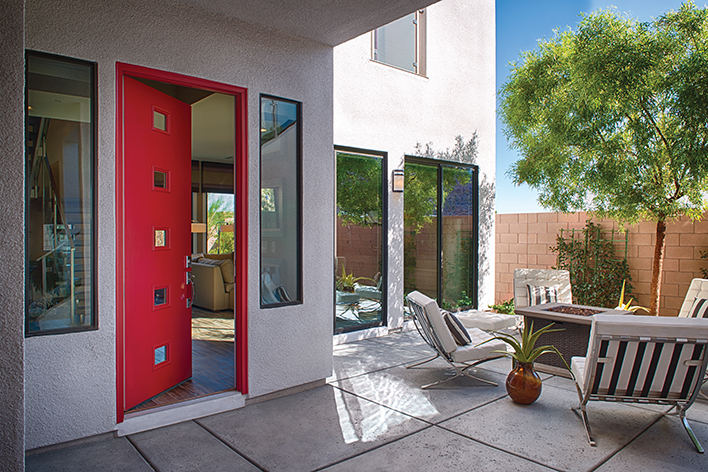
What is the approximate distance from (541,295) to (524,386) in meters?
2.91

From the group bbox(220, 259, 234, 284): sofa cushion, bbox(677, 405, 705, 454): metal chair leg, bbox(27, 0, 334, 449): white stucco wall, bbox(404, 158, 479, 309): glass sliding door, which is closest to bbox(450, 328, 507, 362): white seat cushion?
bbox(27, 0, 334, 449): white stucco wall

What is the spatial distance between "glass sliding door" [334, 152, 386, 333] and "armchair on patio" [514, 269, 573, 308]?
6.71ft

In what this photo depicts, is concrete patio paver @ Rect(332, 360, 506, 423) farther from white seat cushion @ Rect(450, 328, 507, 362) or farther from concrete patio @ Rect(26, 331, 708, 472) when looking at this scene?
white seat cushion @ Rect(450, 328, 507, 362)

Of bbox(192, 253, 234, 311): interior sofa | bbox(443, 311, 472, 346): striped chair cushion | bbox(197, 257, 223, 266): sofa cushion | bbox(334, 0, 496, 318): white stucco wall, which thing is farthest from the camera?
bbox(197, 257, 223, 266): sofa cushion

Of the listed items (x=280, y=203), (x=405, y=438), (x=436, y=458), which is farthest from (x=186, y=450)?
(x=280, y=203)

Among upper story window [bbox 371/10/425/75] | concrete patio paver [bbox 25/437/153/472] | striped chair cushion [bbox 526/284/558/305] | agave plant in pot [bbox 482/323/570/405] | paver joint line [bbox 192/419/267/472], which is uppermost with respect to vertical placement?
upper story window [bbox 371/10/425/75]

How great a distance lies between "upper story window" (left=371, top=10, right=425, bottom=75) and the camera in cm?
650

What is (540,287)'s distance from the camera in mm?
6535

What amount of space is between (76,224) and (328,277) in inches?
Answer: 86.3

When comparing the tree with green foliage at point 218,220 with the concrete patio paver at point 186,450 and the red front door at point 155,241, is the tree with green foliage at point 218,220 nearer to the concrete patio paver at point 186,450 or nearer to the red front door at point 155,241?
the red front door at point 155,241

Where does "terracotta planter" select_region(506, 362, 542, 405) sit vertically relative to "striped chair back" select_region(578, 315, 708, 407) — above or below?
below

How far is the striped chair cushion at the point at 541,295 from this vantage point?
6445 mm

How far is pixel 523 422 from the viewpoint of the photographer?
3.53m

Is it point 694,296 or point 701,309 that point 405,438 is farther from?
point 694,296
